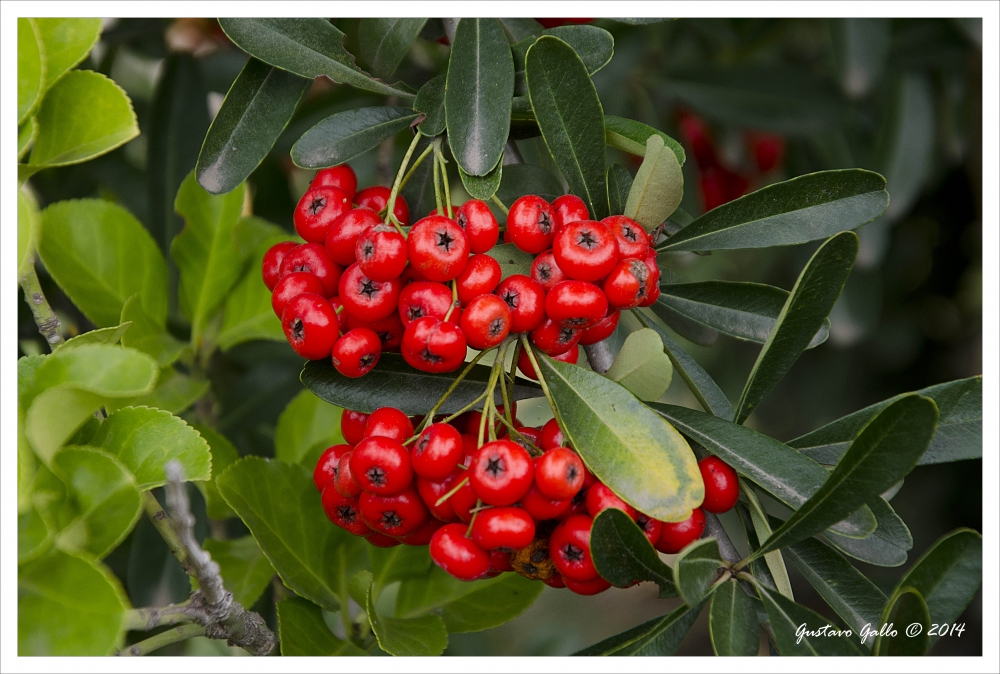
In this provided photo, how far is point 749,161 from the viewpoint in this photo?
2.38 metres

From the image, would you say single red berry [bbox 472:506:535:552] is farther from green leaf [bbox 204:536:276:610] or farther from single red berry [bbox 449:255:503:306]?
green leaf [bbox 204:536:276:610]

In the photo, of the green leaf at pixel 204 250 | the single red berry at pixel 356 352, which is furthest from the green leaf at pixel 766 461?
the green leaf at pixel 204 250

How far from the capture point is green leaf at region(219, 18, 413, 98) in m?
1.00

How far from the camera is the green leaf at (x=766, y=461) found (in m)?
0.87

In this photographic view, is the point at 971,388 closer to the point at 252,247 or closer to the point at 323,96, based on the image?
the point at 252,247

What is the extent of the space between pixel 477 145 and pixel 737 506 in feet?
1.81

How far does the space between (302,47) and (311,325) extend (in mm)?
390

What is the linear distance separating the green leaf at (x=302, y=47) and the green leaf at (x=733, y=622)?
0.74 m

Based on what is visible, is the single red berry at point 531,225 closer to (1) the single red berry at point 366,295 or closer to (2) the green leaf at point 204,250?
(1) the single red berry at point 366,295

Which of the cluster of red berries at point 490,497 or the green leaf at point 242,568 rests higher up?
the cluster of red berries at point 490,497

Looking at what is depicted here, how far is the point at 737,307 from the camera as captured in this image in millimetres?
1061

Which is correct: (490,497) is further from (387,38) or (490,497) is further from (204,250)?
(204,250)

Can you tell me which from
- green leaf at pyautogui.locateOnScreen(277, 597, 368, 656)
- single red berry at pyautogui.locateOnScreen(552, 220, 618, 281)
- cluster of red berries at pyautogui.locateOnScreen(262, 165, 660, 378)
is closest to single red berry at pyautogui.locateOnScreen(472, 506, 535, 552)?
cluster of red berries at pyautogui.locateOnScreen(262, 165, 660, 378)

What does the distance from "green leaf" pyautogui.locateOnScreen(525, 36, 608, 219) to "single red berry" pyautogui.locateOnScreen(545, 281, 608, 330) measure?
19cm
